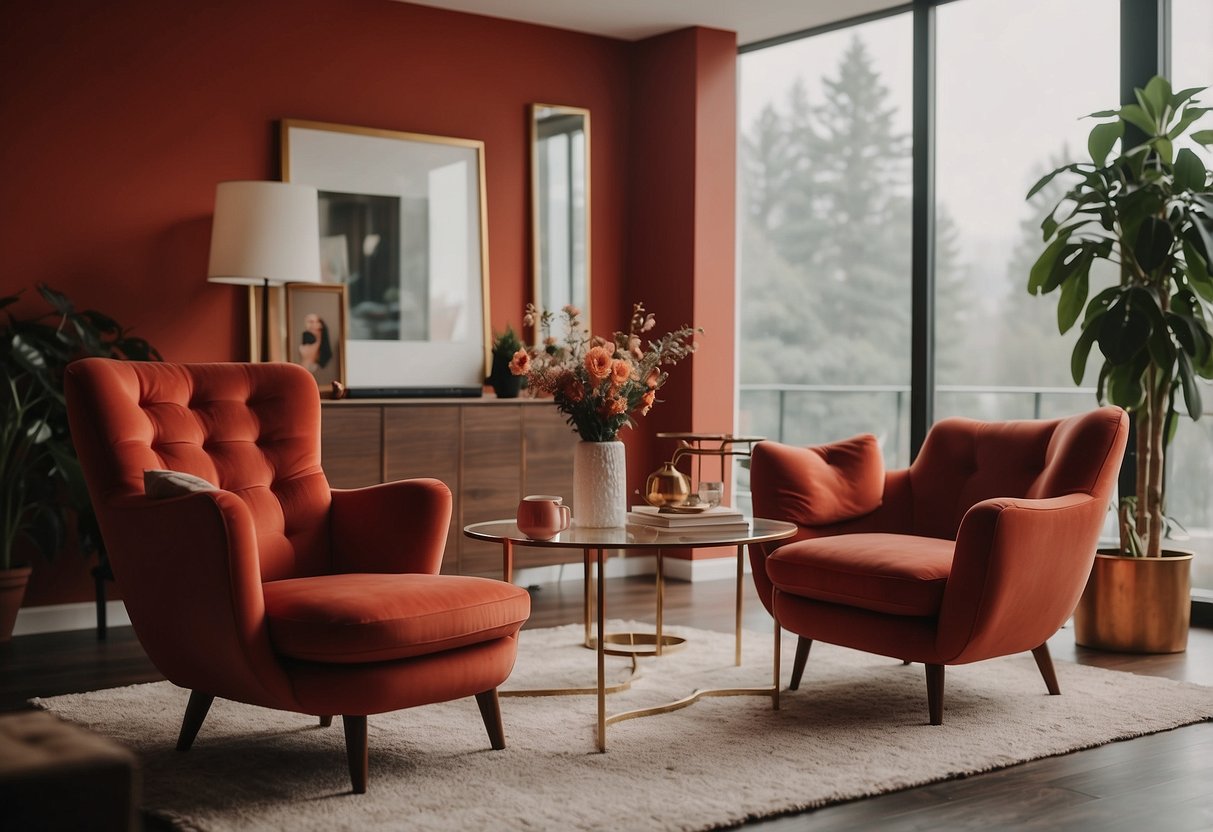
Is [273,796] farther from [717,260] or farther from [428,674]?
[717,260]

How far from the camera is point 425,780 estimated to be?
2.85 m

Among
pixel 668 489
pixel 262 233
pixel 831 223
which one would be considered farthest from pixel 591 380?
pixel 831 223

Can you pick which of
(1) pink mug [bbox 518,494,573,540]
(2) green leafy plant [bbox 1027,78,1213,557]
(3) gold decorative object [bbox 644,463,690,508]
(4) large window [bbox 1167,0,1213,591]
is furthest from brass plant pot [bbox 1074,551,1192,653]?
(1) pink mug [bbox 518,494,573,540]

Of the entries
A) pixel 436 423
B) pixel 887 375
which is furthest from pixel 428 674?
pixel 887 375

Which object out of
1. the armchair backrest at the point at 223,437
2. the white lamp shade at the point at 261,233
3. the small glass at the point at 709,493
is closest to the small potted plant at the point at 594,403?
the small glass at the point at 709,493

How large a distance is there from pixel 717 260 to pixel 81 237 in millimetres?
2836

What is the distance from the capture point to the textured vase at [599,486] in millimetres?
3459

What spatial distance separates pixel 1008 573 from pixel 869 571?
0.35 metres

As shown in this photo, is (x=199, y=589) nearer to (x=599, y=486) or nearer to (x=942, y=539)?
(x=599, y=486)

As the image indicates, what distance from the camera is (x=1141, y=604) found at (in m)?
4.36

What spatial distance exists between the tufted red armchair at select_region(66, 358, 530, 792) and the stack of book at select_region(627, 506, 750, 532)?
1.72 ft

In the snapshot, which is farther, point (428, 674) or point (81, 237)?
point (81, 237)

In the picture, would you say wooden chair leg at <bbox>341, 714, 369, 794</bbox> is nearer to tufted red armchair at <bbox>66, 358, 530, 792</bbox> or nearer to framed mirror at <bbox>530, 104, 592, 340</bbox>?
tufted red armchair at <bbox>66, 358, 530, 792</bbox>

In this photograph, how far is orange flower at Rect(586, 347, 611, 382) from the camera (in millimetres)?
3357
